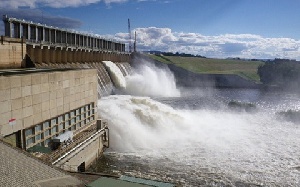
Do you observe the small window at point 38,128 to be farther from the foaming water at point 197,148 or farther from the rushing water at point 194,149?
the foaming water at point 197,148

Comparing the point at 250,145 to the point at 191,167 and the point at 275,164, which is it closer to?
the point at 275,164

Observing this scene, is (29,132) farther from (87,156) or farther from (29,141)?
(87,156)

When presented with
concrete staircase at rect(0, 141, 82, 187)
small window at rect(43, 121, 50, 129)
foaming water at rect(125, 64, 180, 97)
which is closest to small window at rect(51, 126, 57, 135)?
small window at rect(43, 121, 50, 129)

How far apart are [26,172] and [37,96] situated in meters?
9.09

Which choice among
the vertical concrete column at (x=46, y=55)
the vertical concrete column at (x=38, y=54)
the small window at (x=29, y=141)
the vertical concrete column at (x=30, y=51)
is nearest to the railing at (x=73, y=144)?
the small window at (x=29, y=141)

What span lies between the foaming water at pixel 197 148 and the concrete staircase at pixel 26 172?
12.7 meters

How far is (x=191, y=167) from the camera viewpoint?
27812mm

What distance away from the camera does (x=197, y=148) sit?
110 ft

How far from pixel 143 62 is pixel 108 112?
65.6 metres

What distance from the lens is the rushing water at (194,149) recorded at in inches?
1034

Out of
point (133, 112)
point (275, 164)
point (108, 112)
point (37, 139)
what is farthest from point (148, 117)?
point (37, 139)

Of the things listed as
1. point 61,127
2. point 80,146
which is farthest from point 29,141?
point 80,146

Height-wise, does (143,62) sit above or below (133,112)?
above

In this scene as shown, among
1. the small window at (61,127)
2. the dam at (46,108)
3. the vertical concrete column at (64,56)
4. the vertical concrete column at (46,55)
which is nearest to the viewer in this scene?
the dam at (46,108)
